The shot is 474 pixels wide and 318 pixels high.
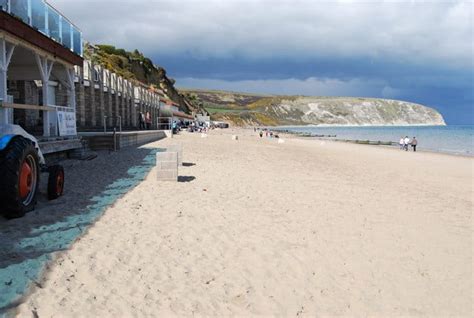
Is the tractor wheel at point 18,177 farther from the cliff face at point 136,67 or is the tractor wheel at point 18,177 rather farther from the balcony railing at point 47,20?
the cliff face at point 136,67

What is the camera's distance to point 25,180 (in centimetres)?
646

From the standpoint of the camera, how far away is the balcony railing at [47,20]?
9.75m

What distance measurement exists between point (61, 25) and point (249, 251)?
432 inches

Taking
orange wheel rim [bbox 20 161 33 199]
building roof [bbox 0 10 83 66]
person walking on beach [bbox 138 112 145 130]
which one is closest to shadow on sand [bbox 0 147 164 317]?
orange wheel rim [bbox 20 161 33 199]

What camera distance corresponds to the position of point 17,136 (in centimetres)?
672

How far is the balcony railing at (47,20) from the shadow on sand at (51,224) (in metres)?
4.27

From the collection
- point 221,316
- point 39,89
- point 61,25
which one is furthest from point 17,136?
point 39,89

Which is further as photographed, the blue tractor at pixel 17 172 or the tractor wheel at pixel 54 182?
the tractor wheel at pixel 54 182

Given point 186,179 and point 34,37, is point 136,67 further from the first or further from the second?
point 186,179

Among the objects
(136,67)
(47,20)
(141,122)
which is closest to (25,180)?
(47,20)

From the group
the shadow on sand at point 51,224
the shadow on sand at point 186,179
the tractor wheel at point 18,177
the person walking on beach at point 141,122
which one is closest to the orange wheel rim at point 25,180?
the tractor wheel at point 18,177

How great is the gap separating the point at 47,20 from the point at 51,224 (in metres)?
8.00

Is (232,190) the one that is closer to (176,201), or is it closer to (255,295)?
(176,201)

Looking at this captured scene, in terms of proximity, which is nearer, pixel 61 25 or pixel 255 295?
pixel 255 295
